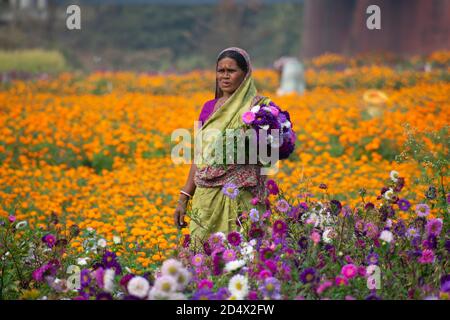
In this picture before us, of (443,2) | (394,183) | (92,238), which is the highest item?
(443,2)

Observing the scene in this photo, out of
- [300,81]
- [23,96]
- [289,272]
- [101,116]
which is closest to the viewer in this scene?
[289,272]

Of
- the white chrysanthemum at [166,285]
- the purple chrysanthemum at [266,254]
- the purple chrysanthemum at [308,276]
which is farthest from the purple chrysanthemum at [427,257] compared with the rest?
the white chrysanthemum at [166,285]

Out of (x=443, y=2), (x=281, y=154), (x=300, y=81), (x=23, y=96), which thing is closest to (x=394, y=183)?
(x=281, y=154)

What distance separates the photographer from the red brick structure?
1409 cm

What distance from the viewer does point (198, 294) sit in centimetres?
206

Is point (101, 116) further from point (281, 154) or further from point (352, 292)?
point (352, 292)

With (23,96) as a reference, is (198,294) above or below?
below

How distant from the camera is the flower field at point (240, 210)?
223cm

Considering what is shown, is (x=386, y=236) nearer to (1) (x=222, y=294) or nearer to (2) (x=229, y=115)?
(1) (x=222, y=294)

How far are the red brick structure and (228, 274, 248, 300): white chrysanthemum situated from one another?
1274 centimetres

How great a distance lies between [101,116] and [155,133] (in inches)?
33.2

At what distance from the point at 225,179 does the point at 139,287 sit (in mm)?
1136

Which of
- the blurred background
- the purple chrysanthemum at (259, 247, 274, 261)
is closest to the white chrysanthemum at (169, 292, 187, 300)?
the purple chrysanthemum at (259, 247, 274, 261)

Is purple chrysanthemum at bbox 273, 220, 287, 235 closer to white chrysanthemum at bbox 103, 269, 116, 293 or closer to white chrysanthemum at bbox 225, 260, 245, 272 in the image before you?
white chrysanthemum at bbox 225, 260, 245, 272
